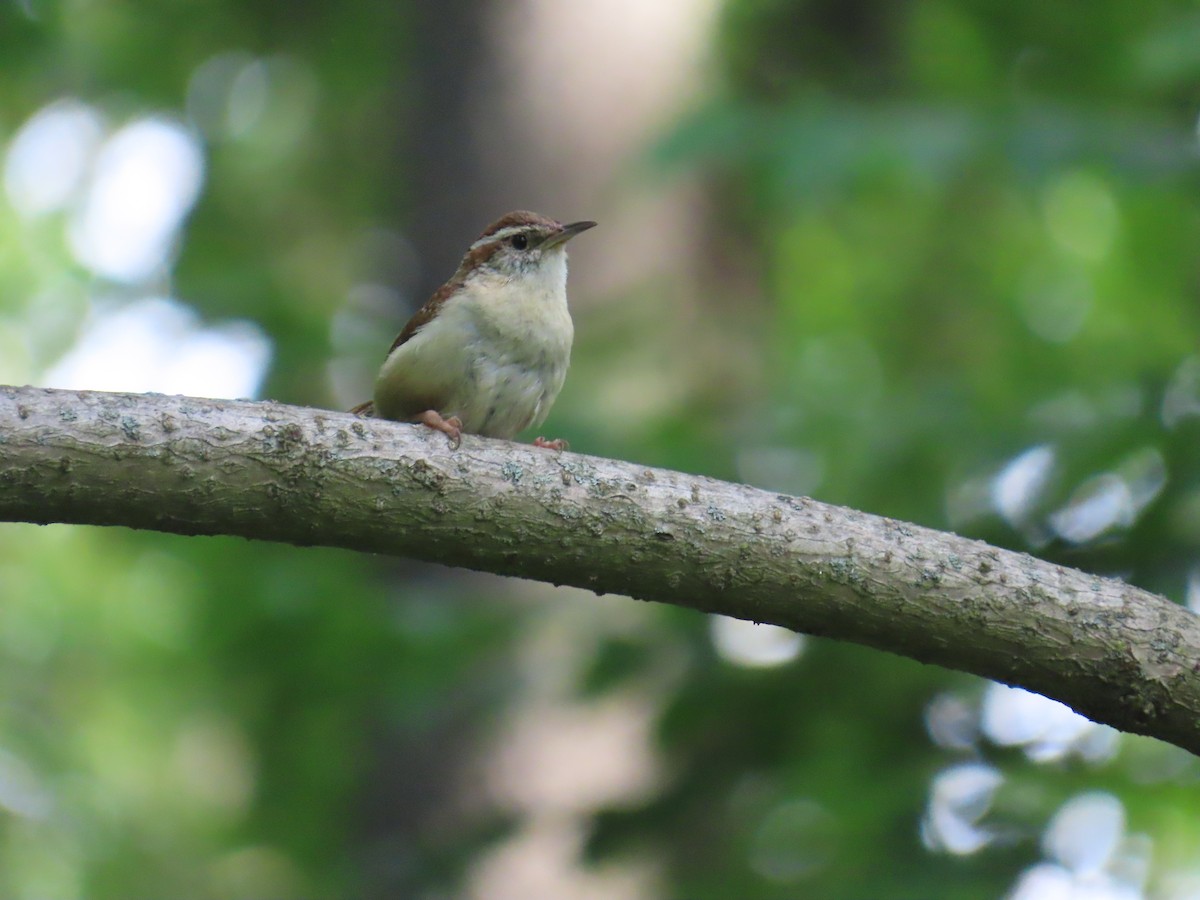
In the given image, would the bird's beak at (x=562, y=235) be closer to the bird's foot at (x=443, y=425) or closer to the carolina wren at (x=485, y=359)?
the carolina wren at (x=485, y=359)

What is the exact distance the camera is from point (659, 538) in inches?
118

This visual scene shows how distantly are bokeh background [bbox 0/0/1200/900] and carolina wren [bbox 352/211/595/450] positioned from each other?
3.37 ft

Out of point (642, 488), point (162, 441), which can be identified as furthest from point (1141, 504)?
point (162, 441)

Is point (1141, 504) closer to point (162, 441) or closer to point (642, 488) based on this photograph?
point (642, 488)

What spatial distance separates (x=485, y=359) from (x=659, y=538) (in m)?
1.70

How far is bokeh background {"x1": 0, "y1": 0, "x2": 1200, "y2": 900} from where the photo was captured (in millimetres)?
4852

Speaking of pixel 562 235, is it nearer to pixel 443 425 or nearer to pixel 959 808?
pixel 443 425

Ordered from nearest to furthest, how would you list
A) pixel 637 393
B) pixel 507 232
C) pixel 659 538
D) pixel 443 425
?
pixel 659 538, pixel 443 425, pixel 507 232, pixel 637 393

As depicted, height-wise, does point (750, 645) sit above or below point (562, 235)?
below

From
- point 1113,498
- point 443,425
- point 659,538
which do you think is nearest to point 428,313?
point 443,425

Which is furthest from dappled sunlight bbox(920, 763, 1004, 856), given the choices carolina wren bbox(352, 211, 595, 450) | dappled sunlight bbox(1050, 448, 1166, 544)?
carolina wren bbox(352, 211, 595, 450)

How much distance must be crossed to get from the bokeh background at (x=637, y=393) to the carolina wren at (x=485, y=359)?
3.37 feet

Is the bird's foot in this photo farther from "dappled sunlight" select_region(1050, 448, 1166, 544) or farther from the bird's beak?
"dappled sunlight" select_region(1050, 448, 1166, 544)

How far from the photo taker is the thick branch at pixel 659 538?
282cm
